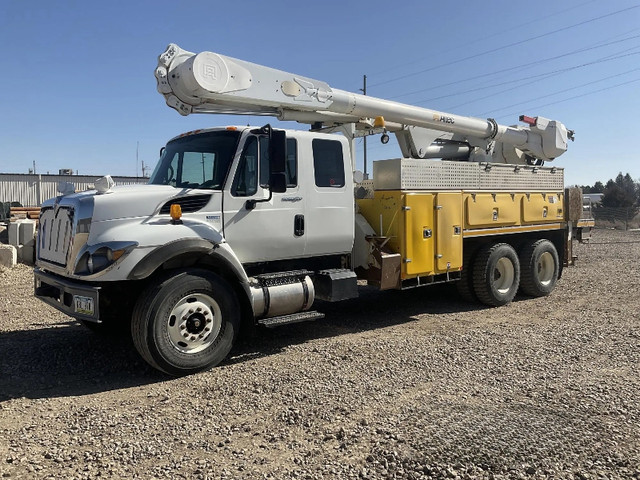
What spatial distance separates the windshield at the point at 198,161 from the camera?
19.2 ft

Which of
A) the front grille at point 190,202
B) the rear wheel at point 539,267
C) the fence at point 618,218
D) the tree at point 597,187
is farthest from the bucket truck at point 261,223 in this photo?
the tree at point 597,187

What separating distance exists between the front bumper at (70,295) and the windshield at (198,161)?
157 centimetres

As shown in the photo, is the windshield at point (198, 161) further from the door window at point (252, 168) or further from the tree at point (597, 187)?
the tree at point (597, 187)

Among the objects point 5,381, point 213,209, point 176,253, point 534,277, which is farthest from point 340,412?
point 534,277

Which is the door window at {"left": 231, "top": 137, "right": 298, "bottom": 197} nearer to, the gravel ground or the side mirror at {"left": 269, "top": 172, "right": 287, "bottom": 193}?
the side mirror at {"left": 269, "top": 172, "right": 287, "bottom": 193}

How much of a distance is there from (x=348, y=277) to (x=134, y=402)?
3041 millimetres

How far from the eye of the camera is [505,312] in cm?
844

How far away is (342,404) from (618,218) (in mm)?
36566

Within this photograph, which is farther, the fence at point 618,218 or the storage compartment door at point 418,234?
the fence at point 618,218

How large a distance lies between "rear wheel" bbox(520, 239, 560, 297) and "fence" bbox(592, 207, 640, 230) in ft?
88.2

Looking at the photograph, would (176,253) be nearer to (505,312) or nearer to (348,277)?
(348,277)

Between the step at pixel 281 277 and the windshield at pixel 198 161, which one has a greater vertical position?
the windshield at pixel 198 161

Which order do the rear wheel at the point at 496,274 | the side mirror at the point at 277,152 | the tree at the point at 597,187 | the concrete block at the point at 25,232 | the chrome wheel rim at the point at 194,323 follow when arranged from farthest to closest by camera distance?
the tree at the point at 597,187 → the concrete block at the point at 25,232 → the rear wheel at the point at 496,274 → the side mirror at the point at 277,152 → the chrome wheel rim at the point at 194,323

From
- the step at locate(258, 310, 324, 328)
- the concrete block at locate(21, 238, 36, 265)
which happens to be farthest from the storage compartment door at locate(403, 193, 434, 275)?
the concrete block at locate(21, 238, 36, 265)
